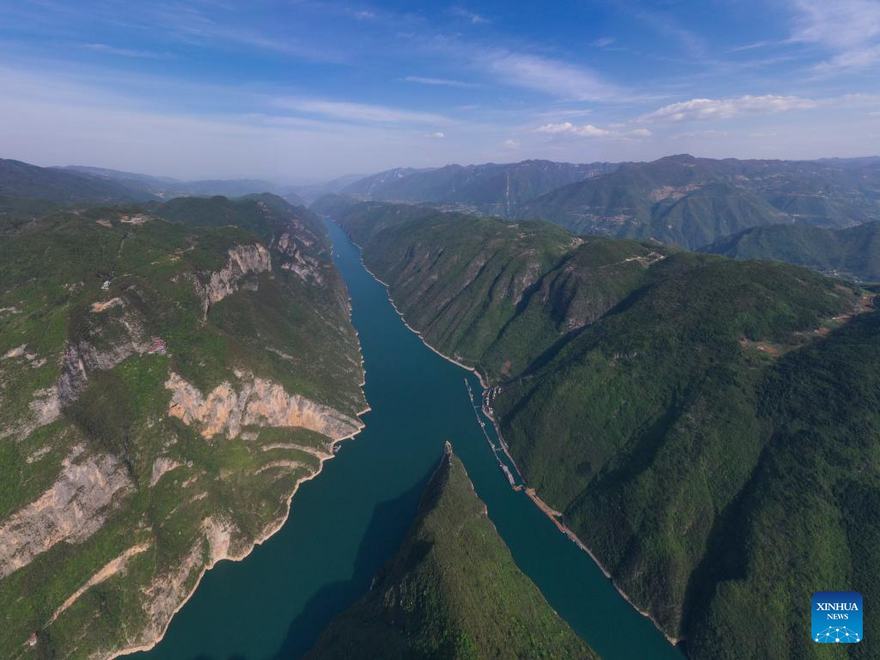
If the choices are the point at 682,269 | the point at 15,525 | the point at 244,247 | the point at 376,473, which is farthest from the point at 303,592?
the point at 682,269

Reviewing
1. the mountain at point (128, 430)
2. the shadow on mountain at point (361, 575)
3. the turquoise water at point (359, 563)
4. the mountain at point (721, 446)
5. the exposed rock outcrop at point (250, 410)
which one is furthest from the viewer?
the exposed rock outcrop at point (250, 410)

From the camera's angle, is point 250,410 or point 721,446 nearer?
point 721,446

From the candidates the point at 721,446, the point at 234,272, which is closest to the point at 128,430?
the point at 234,272

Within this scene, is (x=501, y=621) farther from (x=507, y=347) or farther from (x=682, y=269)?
(x=682, y=269)

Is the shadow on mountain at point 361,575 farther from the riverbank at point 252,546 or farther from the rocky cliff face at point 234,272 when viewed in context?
the rocky cliff face at point 234,272

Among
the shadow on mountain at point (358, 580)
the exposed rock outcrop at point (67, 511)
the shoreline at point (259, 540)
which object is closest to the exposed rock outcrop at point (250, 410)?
the shoreline at point (259, 540)

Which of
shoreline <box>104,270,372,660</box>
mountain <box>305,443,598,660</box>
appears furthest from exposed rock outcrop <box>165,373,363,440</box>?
mountain <box>305,443,598,660</box>

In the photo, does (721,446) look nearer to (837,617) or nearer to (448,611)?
(837,617)
